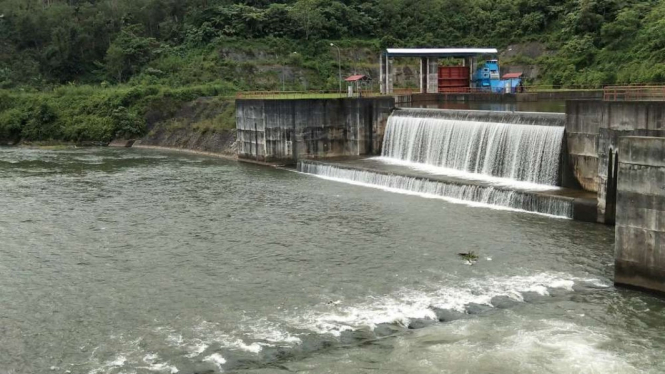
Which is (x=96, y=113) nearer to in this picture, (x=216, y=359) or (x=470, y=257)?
(x=470, y=257)

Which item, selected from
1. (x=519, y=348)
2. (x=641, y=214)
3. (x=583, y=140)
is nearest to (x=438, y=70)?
(x=583, y=140)

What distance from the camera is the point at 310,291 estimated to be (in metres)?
20.6

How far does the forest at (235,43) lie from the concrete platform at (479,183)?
2628 centimetres

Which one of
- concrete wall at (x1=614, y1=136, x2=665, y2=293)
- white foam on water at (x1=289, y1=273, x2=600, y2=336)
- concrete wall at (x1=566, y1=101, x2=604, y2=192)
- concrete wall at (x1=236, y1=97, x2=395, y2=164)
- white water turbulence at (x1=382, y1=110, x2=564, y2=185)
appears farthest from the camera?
concrete wall at (x1=236, y1=97, x2=395, y2=164)

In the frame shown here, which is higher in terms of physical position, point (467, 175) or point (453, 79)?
point (453, 79)

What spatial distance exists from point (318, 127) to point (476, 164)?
47.0 feet

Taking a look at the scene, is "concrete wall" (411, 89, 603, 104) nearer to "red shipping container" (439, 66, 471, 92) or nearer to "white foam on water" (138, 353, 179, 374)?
"red shipping container" (439, 66, 471, 92)

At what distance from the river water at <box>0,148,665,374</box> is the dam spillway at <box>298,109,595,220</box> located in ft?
4.48

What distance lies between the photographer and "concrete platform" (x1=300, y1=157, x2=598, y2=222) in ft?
91.6

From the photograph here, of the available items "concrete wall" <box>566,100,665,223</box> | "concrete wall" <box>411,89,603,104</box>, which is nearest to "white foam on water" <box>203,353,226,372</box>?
"concrete wall" <box>566,100,665,223</box>

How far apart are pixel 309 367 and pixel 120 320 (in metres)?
5.92

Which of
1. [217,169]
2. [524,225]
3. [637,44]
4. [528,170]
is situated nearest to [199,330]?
[524,225]

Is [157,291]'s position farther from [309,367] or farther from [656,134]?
[656,134]

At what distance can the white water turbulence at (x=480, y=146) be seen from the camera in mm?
33562
